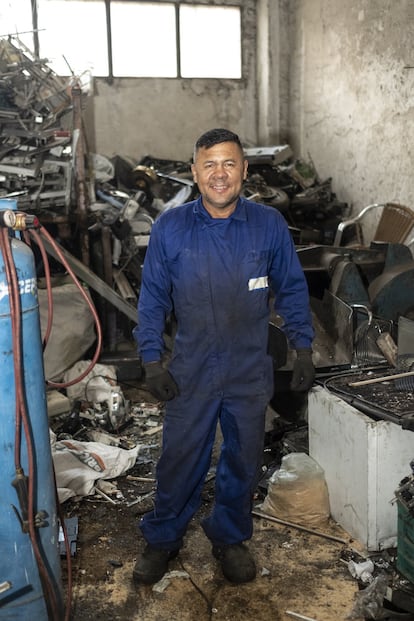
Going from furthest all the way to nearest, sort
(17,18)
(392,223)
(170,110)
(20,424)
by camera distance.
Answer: (170,110), (17,18), (392,223), (20,424)

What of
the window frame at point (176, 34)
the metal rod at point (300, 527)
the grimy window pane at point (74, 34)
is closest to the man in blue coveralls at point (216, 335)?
the metal rod at point (300, 527)

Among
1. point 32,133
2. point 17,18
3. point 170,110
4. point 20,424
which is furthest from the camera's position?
point 170,110

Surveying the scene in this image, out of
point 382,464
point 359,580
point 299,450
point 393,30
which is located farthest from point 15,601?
point 393,30

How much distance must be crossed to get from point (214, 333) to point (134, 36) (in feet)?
21.9

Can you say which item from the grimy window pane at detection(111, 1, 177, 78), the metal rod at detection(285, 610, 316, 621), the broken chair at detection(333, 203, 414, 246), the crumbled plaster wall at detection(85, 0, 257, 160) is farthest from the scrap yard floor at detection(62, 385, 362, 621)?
the grimy window pane at detection(111, 1, 177, 78)

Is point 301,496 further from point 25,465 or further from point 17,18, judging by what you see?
point 17,18

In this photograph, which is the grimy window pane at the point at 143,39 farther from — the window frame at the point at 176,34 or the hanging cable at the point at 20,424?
the hanging cable at the point at 20,424

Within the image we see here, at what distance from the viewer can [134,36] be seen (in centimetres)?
781

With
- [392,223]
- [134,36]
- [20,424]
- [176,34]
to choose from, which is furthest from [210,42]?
[20,424]

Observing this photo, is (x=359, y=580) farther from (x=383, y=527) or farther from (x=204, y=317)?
(x=204, y=317)

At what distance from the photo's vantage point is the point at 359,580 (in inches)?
94.2

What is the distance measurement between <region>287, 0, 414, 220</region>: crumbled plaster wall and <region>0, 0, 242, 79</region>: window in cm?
98

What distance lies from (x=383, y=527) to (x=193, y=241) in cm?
143

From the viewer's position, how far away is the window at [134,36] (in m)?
7.49
